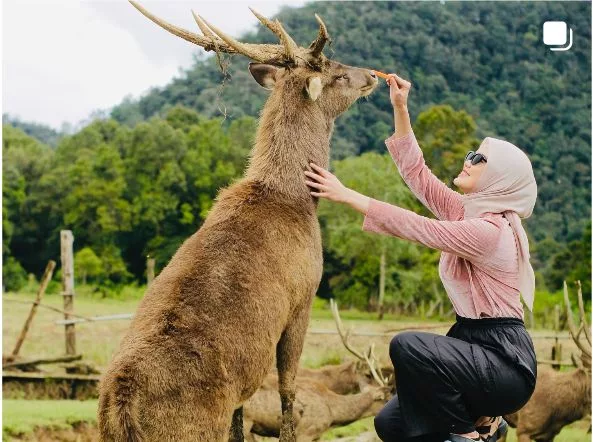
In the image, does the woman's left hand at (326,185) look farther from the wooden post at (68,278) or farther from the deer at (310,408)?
the wooden post at (68,278)

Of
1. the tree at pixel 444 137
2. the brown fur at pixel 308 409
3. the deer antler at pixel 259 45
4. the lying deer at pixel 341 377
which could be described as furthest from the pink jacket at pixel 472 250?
the tree at pixel 444 137

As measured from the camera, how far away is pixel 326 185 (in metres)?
4.50

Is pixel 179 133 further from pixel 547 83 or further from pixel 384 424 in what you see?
pixel 384 424

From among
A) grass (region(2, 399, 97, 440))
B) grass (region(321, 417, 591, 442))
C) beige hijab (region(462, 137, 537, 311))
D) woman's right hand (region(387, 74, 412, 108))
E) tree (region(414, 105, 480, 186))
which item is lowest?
grass (region(321, 417, 591, 442))

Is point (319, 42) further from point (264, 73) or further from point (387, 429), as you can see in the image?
point (387, 429)

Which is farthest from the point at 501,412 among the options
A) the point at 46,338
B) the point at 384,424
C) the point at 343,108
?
the point at 46,338

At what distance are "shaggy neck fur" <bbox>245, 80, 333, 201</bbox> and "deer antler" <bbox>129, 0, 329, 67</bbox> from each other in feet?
0.58

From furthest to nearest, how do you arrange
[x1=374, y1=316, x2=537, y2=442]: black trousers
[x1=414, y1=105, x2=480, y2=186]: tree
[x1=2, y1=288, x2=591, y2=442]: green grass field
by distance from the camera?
[x1=414, y1=105, x2=480, y2=186]: tree → [x1=2, y1=288, x2=591, y2=442]: green grass field → [x1=374, y1=316, x2=537, y2=442]: black trousers

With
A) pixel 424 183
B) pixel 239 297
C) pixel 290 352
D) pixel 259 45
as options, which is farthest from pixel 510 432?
pixel 239 297

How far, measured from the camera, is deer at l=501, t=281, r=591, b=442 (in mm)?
9367

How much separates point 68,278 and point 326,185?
1004 centimetres

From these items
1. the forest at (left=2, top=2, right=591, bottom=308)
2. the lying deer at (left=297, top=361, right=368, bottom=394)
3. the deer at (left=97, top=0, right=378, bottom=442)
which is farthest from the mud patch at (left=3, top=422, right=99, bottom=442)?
the forest at (left=2, top=2, right=591, bottom=308)

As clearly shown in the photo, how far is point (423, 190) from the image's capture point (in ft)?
15.8

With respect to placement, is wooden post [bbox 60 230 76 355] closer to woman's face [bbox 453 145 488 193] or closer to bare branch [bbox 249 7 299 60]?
bare branch [bbox 249 7 299 60]
